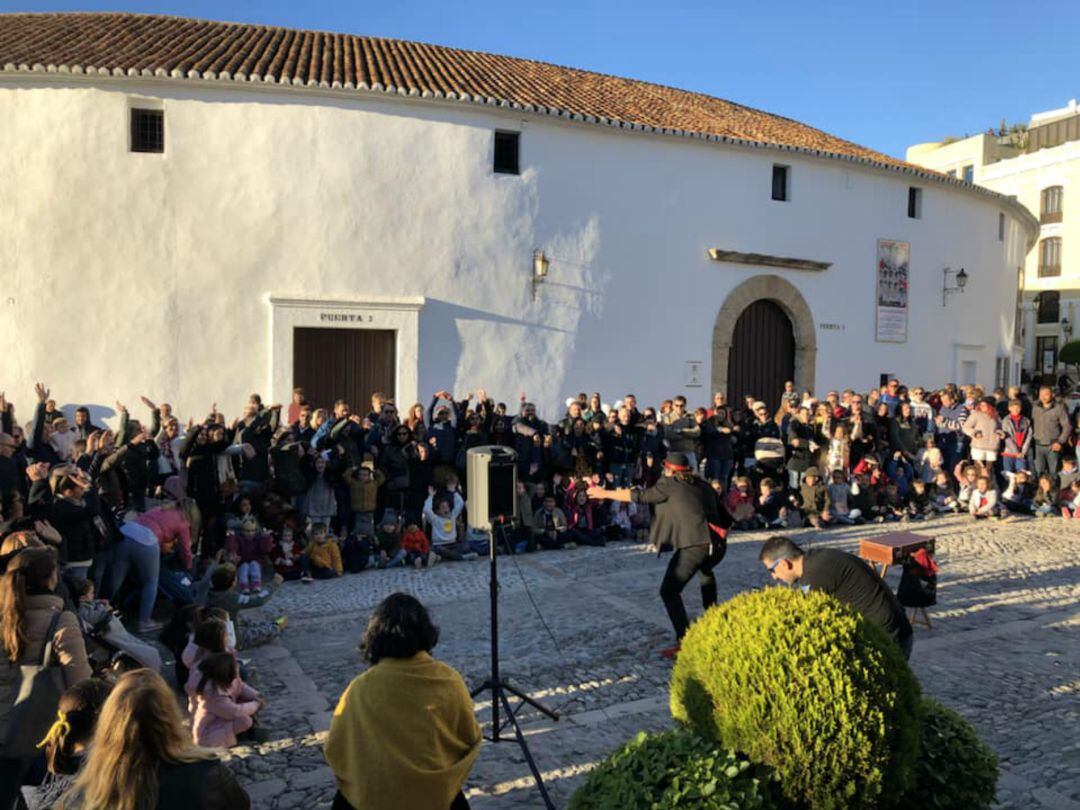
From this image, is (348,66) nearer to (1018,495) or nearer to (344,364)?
(344,364)

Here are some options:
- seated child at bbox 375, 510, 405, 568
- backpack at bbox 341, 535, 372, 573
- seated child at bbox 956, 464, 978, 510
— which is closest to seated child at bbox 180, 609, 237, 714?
backpack at bbox 341, 535, 372, 573

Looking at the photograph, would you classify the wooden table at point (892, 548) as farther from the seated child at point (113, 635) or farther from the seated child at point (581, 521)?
the seated child at point (113, 635)

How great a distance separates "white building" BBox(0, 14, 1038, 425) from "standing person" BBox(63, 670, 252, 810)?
11648 mm

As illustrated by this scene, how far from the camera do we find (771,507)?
1257 centimetres

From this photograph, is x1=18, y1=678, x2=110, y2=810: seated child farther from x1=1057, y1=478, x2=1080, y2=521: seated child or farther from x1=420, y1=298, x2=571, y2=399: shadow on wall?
x1=1057, y1=478, x2=1080, y2=521: seated child

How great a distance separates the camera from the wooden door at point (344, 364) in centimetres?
1433

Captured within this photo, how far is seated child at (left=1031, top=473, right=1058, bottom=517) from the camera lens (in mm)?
13250

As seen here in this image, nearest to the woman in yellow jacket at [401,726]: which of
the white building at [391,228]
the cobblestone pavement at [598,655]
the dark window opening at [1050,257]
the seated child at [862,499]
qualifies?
Answer: the cobblestone pavement at [598,655]

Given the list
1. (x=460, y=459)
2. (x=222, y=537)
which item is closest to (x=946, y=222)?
(x=460, y=459)

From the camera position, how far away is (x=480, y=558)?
10.5 metres

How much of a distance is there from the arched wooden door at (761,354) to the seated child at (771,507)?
18.4ft

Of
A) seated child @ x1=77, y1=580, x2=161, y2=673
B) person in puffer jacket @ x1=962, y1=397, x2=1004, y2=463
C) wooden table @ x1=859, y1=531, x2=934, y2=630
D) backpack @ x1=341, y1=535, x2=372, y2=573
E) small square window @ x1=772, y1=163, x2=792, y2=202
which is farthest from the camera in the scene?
small square window @ x1=772, y1=163, x2=792, y2=202

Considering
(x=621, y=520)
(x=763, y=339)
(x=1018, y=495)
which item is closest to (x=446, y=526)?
(x=621, y=520)

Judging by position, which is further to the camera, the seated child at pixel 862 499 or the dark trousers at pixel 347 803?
the seated child at pixel 862 499
